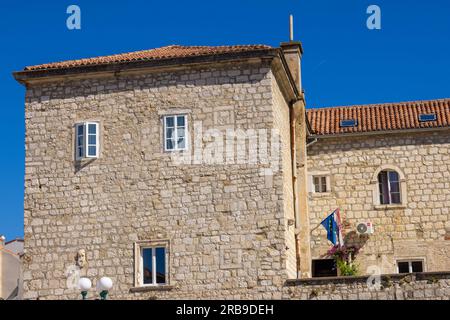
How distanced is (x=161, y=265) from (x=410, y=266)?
9.75m

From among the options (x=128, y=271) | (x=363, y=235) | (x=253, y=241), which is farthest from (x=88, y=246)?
(x=363, y=235)

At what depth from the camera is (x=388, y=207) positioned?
2917 centimetres

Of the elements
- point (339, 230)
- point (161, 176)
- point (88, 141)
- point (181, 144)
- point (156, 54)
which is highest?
point (156, 54)

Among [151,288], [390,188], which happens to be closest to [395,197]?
[390,188]

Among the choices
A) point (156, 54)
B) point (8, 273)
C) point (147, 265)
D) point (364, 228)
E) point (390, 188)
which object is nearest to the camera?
point (147, 265)

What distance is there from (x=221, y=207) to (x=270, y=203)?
1.30m

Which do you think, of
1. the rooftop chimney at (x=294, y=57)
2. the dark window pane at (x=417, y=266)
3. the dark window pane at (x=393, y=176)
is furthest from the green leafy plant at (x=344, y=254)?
the rooftop chimney at (x=294, y=57)

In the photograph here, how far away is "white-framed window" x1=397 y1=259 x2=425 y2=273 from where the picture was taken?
28688 mm

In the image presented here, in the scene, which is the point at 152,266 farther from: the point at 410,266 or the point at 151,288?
the point at 410,266

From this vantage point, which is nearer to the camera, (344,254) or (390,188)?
(344,254)

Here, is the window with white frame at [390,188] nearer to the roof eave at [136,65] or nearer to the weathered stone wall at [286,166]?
the weathered stone wall at [286,166]

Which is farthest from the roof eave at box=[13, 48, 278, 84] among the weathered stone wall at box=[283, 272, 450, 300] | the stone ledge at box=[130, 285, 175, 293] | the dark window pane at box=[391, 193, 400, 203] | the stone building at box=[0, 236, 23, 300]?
the stone building at box=[0, 236, 23, 300]

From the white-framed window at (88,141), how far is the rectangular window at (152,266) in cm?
297

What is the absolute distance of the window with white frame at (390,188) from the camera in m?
29.4
